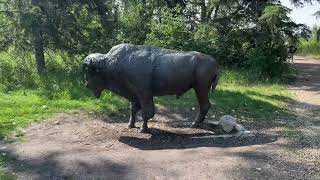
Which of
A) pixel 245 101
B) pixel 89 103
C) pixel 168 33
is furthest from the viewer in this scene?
pixel 168 33

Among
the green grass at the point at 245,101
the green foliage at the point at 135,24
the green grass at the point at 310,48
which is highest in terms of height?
the green foliage at the point at 135,24

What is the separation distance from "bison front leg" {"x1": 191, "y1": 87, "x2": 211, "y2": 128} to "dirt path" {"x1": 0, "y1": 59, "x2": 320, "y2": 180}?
0.24m

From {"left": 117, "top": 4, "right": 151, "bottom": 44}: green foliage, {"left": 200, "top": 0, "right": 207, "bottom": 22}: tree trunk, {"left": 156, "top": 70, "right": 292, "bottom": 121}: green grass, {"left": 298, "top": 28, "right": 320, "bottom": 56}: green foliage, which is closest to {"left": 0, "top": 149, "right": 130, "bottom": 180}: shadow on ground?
{"left": 156, "top": 70, "right": 292, "bottom": 121}: green grass

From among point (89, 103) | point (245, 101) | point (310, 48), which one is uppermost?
point (89, 103)

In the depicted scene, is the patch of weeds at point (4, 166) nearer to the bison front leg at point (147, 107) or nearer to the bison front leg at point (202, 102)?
the bison front leg at point (147, 107)

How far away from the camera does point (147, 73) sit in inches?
328

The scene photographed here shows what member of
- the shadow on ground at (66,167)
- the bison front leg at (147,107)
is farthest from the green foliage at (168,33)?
the shadow on ground at (66,167)

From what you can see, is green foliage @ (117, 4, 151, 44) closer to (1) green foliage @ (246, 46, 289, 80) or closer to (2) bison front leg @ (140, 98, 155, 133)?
(1) green foliage @ (246, 46, 289, 80)

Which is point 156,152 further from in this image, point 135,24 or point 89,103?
point 135,24

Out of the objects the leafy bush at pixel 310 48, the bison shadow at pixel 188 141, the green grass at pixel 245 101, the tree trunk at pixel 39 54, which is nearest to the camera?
the bison shadow at pixel 188 141

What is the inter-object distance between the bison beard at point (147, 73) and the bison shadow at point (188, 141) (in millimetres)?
485

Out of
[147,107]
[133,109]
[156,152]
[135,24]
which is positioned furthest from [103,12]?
[156,152]

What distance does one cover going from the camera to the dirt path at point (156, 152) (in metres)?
6.48

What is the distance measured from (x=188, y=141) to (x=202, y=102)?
101cm
